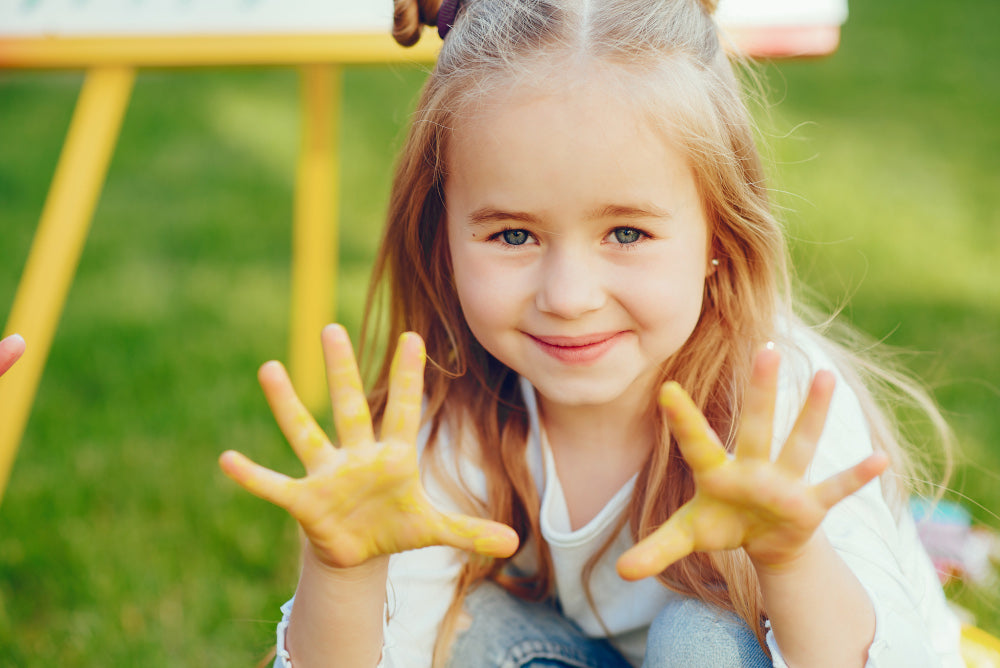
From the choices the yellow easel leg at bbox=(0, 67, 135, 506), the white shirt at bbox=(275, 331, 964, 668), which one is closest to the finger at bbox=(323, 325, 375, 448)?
the white shirt at bbox=(275, 331, 964, 668)

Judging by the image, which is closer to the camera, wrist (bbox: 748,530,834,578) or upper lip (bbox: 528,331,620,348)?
wrist (bbox: 748,530,834,578)

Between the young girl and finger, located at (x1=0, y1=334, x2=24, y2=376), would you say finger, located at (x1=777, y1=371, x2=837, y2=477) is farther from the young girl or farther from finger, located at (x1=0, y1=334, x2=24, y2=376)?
finger, located at (x1=0, y1=334, x2=24, y2=376)

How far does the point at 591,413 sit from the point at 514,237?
33cm

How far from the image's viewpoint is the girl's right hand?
3.11 feet

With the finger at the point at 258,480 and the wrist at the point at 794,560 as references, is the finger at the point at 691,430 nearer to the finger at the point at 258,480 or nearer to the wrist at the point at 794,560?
the wrist at the point at 794,560

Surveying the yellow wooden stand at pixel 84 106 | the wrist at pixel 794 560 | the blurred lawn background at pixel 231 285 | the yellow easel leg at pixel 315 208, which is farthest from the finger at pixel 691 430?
the yellow easel leg at pixel 315 208

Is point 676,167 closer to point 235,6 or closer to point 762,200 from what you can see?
point 762,200

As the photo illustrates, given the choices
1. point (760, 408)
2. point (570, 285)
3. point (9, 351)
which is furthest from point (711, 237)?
point (9, 351)

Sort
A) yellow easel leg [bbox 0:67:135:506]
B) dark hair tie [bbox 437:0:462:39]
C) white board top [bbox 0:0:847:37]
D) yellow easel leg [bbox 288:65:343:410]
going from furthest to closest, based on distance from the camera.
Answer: yellow easel leg [bbox 288:65:343:410] < white board top [bbox 0:0:847:37] < yellow easel leg [bbox 0:67:135:506] < dark hair tie [bbox 437:0:462:39]

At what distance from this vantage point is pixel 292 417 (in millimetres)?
949

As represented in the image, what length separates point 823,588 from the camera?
40.1 inches

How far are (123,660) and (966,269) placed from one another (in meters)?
2.46

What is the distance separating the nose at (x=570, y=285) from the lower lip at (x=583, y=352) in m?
0.06

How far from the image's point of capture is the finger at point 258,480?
91 cm
